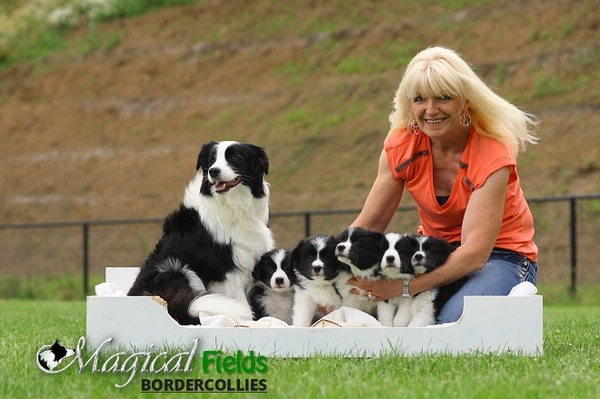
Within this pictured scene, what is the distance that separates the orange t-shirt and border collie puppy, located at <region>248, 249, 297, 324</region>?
3.14 ft

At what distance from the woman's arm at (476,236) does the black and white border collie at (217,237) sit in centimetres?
107

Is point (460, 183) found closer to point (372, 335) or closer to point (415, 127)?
point (415, 127)

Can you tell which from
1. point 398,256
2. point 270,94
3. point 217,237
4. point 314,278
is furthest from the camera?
point 270,94

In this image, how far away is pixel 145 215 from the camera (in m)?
21.6

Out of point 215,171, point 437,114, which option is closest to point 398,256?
point 437,114

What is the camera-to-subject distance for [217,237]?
5.60m

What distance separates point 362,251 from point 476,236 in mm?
683

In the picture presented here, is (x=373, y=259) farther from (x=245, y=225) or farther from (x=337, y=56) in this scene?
(x=337, y=56)

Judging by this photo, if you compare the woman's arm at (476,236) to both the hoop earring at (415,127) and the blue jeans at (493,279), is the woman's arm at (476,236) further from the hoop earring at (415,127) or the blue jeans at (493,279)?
the hoop earring at (415,127)

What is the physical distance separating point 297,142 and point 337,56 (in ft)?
11.3

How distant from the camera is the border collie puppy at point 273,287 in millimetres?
5578

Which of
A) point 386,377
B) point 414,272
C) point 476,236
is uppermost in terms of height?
point 476,236

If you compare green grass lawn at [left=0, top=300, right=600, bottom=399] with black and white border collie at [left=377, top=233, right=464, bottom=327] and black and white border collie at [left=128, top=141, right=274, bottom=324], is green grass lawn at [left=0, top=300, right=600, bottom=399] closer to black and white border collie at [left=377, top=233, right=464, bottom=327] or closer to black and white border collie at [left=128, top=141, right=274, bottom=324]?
black and white border collie at [left=377, top=233, right=464, bottom=327]

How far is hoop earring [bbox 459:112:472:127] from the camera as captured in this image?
538 cm
